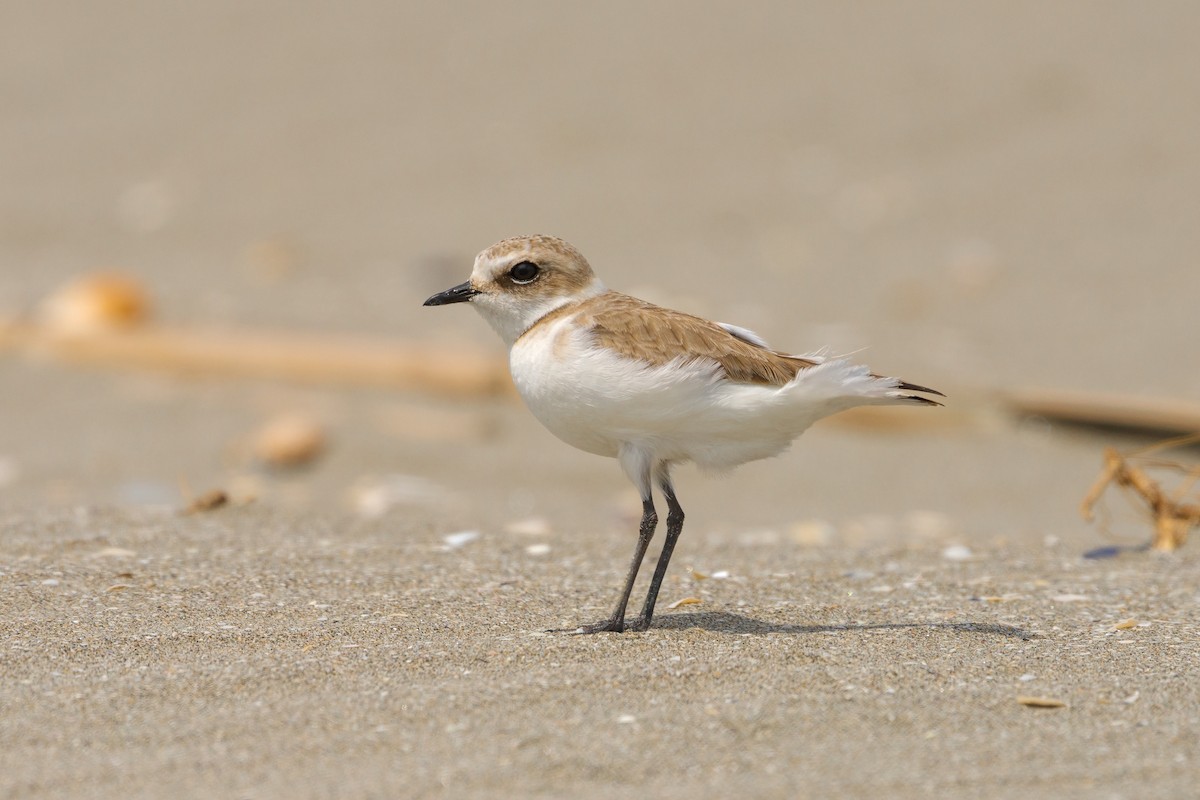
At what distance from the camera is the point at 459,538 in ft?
17.3

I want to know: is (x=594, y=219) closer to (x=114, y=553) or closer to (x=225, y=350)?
(x=225, y=350)

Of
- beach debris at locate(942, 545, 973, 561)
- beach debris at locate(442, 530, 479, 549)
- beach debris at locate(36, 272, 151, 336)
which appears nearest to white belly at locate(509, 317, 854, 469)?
beach debris at locate(442, 530, 479, 549)

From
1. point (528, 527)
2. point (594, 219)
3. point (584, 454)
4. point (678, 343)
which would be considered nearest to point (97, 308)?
point (584, 454)

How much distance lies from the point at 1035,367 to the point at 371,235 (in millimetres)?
4552

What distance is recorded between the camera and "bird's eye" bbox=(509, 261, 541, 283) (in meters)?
4.26

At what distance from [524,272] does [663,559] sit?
907 mm

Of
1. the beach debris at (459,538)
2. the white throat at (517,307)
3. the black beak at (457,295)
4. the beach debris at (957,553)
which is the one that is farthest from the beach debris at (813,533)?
the black beak at (457,295)

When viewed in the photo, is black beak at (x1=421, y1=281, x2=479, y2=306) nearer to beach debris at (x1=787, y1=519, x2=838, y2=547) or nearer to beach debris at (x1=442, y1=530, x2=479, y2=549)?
beach debris at (x1=442, y1=530, x2=479, y2=549)

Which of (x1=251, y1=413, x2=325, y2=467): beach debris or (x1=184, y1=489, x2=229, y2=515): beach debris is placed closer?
(x1=184, y1=489, x2=229, y2=515): beach debris

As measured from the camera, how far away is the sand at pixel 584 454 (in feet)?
10.4

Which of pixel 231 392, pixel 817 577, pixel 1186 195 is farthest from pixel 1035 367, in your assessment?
pixel 231 392

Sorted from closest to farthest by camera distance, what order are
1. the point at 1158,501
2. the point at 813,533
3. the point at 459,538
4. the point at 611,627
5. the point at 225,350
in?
the point at 611,627
the point at 459,538
the point at 1158,501
the point at 813,533
the point at 225,350

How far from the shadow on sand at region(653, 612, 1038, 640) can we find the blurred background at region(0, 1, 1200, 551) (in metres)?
1.74

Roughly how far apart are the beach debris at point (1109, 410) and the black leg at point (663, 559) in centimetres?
338
